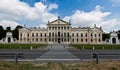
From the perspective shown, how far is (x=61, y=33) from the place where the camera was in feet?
443

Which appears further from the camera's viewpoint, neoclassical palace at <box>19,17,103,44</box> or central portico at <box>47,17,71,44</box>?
neoclassical palace at <box>19,17,103,44</box>

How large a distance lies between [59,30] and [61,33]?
2.43 m

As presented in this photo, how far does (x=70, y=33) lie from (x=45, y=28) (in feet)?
53.1

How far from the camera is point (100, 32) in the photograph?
136 meters

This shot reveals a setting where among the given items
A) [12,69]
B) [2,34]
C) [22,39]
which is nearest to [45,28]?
[22,39]

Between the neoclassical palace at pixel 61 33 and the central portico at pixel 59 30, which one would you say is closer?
the central portico at pixel 59 30

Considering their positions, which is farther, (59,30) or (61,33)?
(59,30)

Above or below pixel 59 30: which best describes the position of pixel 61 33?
below

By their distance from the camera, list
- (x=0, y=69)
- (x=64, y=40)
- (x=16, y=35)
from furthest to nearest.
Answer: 1. (x=16, y=35)
2. (x=64, y=40)
3. (x=0, y=69)

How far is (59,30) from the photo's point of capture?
135750 mm

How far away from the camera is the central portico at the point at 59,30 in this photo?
134 meters

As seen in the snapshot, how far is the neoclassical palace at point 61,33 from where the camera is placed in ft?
442

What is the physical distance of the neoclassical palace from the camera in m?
135

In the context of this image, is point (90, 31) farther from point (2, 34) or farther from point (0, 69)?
point (0, 69)
